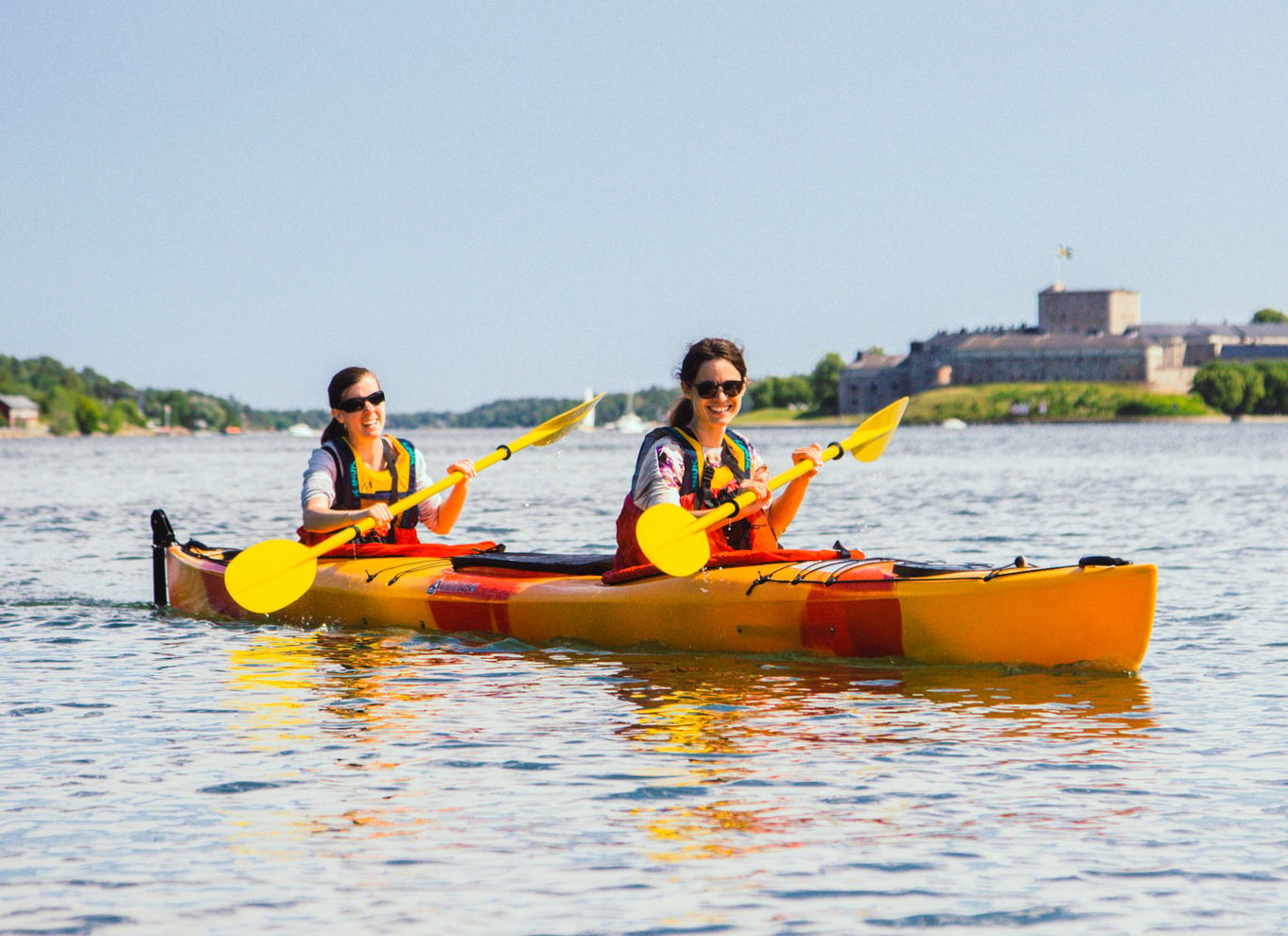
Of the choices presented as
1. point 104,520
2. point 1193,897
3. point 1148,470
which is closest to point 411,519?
point 1193,897

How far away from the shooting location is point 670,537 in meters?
8.04

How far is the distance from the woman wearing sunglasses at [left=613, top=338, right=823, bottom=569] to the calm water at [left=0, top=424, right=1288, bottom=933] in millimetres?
849

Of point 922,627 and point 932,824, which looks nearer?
point 932,824

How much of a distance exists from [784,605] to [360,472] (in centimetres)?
275

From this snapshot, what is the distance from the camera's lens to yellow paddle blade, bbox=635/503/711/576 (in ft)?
26.2

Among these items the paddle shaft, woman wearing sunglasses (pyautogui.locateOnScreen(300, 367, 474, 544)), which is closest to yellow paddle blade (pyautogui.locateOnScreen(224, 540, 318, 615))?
woman wearing sunglasses (pyautogui.locateOnScreen(300, 367, 474, 544))

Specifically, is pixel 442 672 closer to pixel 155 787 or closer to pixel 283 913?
pixel 155 787

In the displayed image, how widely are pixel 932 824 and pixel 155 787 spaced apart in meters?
2.65

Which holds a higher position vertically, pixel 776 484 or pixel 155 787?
pixel 776 484

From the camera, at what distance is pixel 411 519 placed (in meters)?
10.3

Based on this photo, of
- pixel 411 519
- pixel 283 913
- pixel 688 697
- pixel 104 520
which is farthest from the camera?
pixel 104 520

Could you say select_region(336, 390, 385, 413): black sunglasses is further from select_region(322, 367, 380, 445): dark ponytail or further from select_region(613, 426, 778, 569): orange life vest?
select_region(613, 426, 778, 569): orange life vest

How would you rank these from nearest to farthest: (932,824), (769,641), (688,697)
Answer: (932,824), (688,697), (769,641)

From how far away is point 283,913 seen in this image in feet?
14.6
